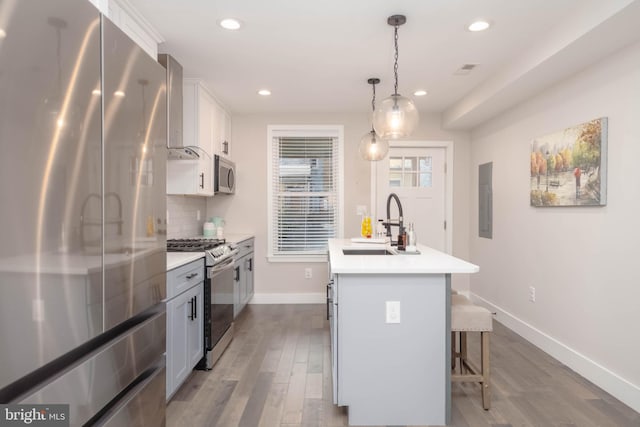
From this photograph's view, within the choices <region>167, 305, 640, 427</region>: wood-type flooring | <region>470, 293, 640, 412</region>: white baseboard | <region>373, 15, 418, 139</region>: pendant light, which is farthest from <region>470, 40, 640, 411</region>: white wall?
<region>373, 15, 418, 139</region>: pendant light

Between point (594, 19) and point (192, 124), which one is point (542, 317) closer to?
point (594, 19)

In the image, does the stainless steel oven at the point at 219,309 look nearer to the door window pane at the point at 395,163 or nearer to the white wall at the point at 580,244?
the door window pane at the point at 395,163

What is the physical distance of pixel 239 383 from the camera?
2.64 meters

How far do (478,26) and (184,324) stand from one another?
9.02ft

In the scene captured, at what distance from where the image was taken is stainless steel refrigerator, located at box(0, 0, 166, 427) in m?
0.82

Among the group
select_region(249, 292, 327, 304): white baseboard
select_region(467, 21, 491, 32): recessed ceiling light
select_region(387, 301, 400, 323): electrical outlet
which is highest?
select_region(467, 21, 491, 32): recessed ceiling light

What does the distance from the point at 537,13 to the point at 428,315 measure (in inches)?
77.5

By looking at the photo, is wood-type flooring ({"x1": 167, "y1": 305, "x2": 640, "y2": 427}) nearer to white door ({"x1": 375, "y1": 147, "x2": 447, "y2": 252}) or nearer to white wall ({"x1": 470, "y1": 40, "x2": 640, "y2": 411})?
white wall ({"x1": 470, "y1": 40, "x2": 640, "y2": 411})

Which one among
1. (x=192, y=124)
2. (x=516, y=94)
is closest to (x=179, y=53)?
(x=192, y=124)

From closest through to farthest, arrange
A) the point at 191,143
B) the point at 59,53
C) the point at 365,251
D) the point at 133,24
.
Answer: the point at 59,53, the point at 133,24, the point at 365,251, the point at 191,143

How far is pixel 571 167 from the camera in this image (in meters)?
2.92

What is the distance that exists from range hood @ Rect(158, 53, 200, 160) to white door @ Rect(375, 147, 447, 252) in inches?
105

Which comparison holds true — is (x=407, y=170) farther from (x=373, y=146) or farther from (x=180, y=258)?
(x=180, y=258)

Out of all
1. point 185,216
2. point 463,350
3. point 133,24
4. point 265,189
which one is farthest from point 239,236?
point 463,350
